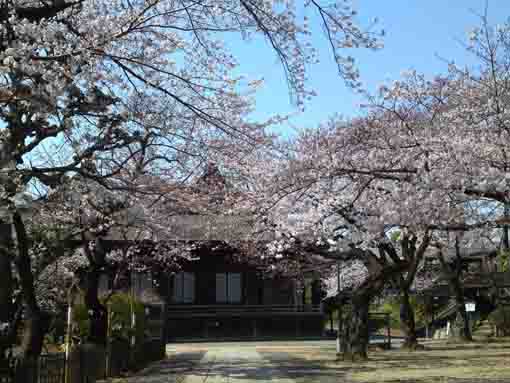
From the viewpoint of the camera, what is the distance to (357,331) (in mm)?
19422

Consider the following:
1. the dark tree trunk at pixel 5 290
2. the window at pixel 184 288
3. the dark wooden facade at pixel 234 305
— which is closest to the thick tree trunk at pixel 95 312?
the dark tree trunk at pixel 5 290

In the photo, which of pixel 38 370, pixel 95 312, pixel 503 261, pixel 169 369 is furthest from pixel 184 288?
pixel 38 370

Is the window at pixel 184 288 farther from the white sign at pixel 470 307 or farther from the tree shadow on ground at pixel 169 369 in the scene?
the white sign at pixel 470 307

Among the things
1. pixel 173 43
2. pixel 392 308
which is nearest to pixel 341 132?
pixel 173 43

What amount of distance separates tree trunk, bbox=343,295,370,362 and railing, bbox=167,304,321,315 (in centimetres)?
1481

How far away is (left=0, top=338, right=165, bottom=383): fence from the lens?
874 cm

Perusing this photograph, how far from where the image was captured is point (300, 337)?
34.4 metres

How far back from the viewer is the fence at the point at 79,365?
28.7 feet

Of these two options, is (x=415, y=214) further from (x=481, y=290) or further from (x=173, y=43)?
(x=481, y=290)

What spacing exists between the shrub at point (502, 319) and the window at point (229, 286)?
530 inches

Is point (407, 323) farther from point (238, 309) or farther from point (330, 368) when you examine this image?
point (238, 309)

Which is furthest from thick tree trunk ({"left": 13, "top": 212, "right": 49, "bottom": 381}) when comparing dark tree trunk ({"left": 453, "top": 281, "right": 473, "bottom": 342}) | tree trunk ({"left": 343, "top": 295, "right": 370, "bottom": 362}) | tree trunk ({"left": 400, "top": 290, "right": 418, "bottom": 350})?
dark tree trunk ({"left": 453, "top": 281, "right": 473, "bottom": 342})

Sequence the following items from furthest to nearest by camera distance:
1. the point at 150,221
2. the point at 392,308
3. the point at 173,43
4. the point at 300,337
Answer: the point at 392,308, the point at 300,337, the point at 150,221, the point at 173,43

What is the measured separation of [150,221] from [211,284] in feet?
69.2
